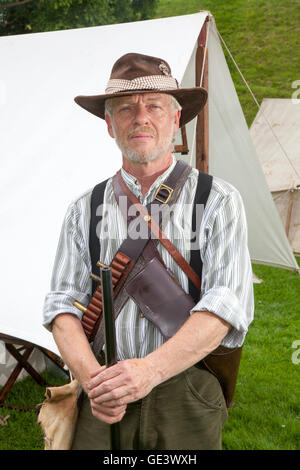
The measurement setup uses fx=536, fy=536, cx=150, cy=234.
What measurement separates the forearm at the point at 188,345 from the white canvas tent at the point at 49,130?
169 centimetres

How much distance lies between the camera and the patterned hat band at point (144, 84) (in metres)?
1.68

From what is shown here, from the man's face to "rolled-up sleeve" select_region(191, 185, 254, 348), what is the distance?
0.28 m

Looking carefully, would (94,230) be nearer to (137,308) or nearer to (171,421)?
(137,308)

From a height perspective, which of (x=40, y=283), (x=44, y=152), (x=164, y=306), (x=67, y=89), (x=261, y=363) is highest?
(x=67, y=89)

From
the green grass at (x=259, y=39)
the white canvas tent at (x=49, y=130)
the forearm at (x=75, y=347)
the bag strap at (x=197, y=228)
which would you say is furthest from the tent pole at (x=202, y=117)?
the green grass at (x=259, y=39)

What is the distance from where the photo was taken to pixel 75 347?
1.61 meters

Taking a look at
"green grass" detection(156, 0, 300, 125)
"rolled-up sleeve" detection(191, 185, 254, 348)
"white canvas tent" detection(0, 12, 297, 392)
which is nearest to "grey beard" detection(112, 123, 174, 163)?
"rolled-up sleeve" detection(191, 185, 254, 348)

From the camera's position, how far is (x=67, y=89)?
4.28m

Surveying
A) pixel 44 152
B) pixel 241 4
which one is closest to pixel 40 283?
pixel 44 152

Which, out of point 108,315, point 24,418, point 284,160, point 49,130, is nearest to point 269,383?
point 24,418

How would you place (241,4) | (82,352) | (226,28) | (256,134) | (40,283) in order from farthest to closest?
(241,4), (226,28), (256,134), (40,283), (82,352)

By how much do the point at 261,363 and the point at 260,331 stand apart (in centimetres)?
85

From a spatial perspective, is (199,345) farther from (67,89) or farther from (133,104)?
(67,89)

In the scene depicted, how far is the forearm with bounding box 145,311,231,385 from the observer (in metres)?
1.44
